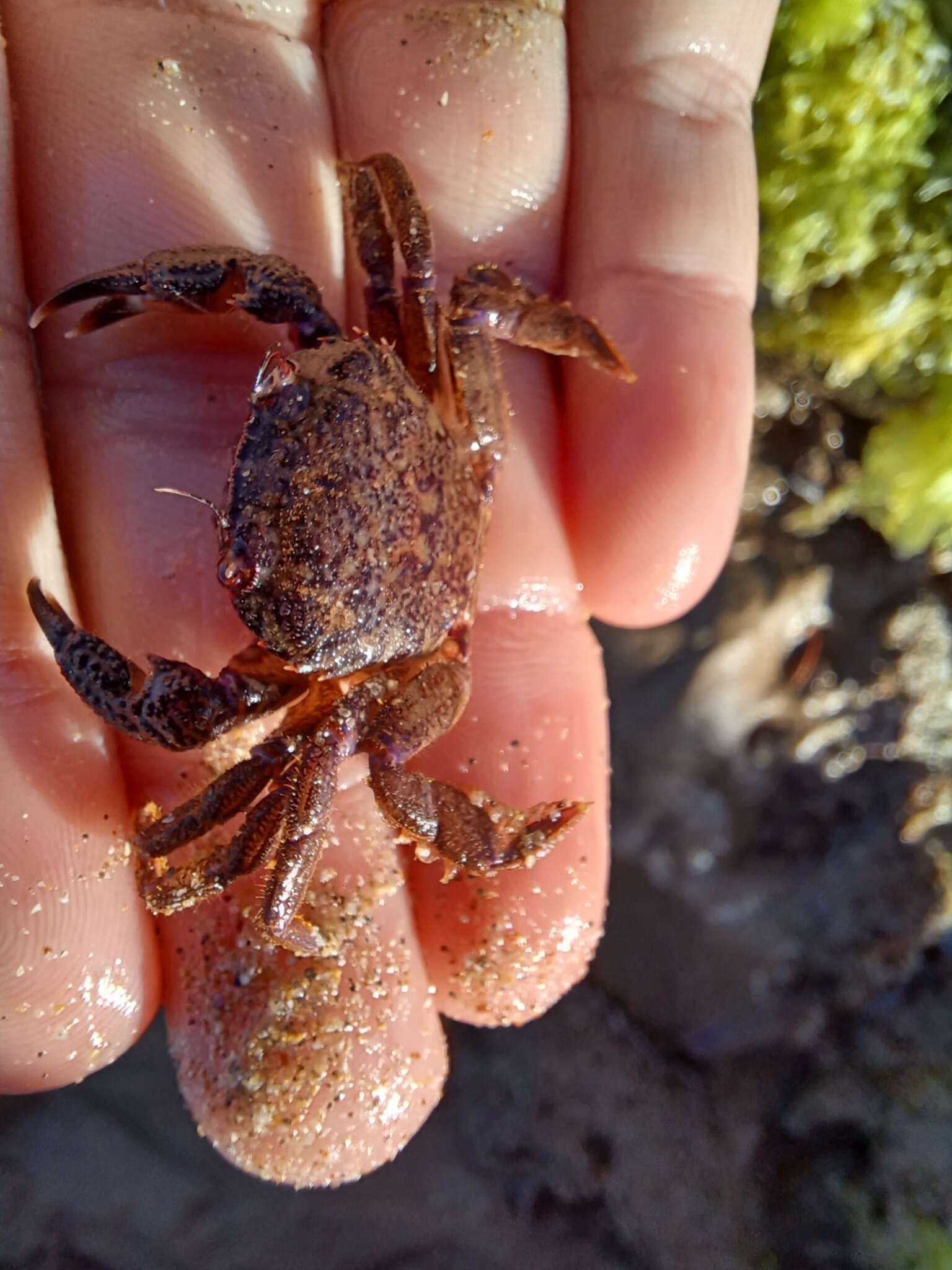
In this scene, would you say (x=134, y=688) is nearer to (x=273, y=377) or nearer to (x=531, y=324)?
(x=273, y=377)

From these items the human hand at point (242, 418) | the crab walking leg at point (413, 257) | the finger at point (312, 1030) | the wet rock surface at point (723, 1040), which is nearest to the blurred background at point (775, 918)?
the wet rock surface at point (723, 1040)

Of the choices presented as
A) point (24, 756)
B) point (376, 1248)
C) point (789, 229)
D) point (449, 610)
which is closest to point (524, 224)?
point (789, 229)

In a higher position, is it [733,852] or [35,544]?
[35,544]

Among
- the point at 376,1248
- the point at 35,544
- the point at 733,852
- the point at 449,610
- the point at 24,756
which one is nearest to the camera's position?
the point at 24,756

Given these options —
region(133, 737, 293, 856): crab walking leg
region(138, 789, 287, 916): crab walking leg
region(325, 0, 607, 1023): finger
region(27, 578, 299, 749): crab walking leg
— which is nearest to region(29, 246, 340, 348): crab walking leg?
region(325, 0, 607, 1023): finger

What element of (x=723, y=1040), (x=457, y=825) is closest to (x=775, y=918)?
(x=723, y=1040)

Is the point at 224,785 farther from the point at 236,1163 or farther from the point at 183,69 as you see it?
the point at 183,69

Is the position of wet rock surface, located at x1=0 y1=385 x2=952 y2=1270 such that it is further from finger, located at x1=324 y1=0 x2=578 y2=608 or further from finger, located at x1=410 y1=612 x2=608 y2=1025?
finger, located at x1=324 y1=0 x2=578 y2=608
